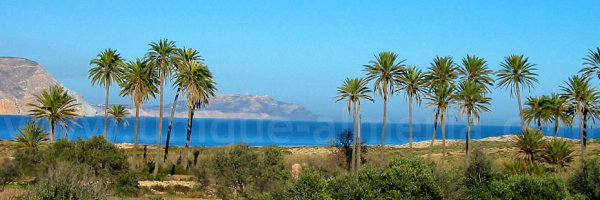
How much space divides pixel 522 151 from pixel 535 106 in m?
12.0

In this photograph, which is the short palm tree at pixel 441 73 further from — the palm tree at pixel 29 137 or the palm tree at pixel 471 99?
the palm tree at pixel 29 137

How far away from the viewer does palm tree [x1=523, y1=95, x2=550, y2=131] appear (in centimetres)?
5053

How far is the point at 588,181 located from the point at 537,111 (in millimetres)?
22048

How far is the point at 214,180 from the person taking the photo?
127 ft

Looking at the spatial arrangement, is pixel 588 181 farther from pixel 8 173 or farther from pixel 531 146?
pixel 8 173

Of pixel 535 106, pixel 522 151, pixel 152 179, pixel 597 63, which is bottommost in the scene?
pixel 152 179

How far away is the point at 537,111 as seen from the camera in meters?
51.2

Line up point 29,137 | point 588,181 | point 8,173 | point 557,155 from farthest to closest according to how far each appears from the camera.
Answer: point 29,137 < point 557,155 < point 8,173 < point 588,181

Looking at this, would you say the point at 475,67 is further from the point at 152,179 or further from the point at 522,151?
the point at 152,179

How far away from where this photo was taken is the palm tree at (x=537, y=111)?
166 ft

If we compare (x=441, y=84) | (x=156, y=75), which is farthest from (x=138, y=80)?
(x=441, y=84)

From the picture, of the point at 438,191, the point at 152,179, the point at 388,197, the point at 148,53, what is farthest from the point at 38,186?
the point at 148,53

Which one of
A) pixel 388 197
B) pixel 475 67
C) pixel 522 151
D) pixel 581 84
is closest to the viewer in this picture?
pixel 388 197

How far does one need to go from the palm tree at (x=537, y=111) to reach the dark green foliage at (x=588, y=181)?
19405 mm
